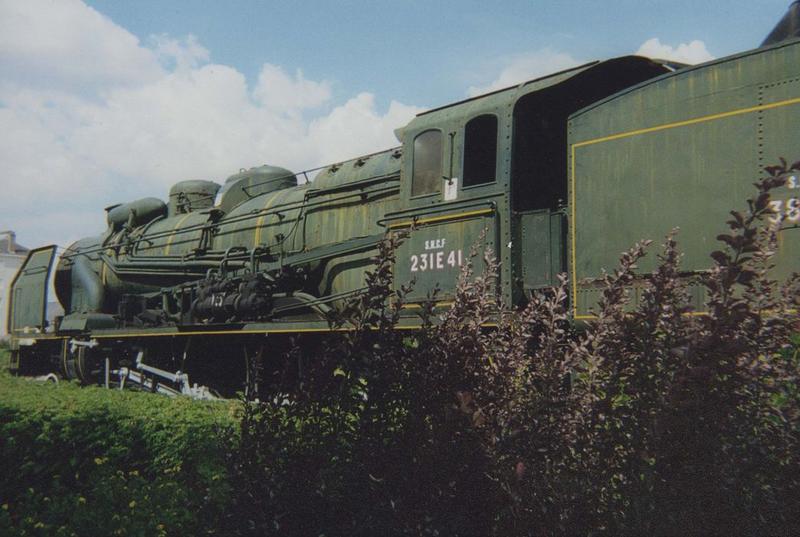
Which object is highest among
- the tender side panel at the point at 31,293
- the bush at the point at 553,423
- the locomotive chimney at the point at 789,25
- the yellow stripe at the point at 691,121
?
the locomotive chimney at the point at 789,25

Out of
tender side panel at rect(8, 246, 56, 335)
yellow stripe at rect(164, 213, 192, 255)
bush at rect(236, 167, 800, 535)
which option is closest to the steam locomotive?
bush at rect(236, 167, 800, 535)

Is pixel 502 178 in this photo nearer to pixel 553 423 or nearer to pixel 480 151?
pixel 480 151

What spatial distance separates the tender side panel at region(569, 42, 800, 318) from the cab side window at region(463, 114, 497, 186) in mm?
1062

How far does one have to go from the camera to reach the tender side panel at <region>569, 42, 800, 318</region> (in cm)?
540

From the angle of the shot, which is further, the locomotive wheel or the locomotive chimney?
the locomotive wheel

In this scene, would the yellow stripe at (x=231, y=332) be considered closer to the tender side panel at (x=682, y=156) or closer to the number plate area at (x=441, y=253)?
the number plate area at (x=441, y=253)

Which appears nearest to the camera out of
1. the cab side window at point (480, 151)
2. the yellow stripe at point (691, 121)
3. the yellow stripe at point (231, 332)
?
the yellow stripe at point (691, 121)

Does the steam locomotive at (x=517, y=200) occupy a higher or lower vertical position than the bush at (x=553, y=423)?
higher

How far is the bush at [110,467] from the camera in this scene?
3916mm

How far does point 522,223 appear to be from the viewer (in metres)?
7.07

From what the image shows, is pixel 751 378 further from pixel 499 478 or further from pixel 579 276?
pixel 579 276

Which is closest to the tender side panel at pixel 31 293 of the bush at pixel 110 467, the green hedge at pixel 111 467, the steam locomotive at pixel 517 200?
the steam locomotive at pixel 517 200

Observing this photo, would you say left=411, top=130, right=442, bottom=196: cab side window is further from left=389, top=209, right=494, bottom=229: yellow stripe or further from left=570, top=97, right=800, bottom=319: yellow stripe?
left=570, top=97, right=800, bottom=319: yellow stripe

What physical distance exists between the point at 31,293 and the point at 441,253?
13.8m
